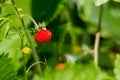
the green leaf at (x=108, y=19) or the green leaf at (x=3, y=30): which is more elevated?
the green leaf at (x=3, y=30)

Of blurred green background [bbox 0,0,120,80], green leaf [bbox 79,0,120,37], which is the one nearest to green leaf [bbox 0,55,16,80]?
blurred green background [bbox 0,0,120,80]

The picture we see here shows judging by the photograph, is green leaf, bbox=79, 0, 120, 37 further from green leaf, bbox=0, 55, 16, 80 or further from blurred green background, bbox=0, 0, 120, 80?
green leaf, bbox=0, 55, 16, 80

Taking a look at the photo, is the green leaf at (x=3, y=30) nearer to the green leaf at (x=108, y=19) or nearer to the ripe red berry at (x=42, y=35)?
the ripe red berry at (x=42, y=35)

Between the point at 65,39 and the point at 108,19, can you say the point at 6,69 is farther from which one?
the point at 108,19

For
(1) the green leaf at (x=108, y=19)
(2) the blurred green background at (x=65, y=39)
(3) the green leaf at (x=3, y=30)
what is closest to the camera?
(3) the green leaf at (x=3, y=30)

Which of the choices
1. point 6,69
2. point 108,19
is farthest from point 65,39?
point 6,69

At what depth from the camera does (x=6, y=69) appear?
1.06 metres

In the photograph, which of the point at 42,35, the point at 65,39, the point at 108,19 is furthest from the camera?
the point at 108,19

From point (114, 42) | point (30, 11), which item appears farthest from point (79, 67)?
point (114, 42)


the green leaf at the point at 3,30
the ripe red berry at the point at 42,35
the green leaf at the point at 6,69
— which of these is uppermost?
the green leaf at the point at 3,30

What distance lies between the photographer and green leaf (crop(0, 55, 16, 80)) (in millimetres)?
1053

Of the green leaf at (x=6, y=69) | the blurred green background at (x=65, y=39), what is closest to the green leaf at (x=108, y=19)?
the blurred green background at (x=65, y=39)

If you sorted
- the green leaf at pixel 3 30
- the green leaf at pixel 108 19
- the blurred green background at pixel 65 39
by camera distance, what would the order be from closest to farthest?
1. the green leaf at pixel 3 30
2. the blurred green background at pixel 65 39
3. the green leaf at pixel 108 19

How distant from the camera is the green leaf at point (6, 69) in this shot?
41.4 inches
